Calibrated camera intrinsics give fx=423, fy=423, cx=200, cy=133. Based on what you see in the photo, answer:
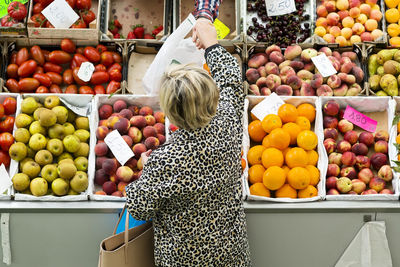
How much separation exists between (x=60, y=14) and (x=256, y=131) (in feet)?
5.39

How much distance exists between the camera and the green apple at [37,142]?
2527mm

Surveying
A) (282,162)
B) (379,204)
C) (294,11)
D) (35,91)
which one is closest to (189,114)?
(282,162)

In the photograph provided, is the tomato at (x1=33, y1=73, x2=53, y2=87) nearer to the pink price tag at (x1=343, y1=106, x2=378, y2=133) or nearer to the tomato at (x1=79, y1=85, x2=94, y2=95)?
the tomato at (x1=79, y1=85, x2=94, y2=95)

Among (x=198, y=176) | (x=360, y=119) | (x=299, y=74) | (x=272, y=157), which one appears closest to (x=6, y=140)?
(x=198, y=176)

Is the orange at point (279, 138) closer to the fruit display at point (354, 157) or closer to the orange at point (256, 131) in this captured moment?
the orange at point (256, 131)

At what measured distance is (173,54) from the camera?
8.88ft

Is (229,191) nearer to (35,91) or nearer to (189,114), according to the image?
(189,114)

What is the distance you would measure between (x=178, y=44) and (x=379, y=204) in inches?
62.2

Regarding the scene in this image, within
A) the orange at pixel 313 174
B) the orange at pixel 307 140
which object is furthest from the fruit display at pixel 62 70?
the orange at pixel 313 174

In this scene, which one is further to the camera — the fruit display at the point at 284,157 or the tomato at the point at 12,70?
the tomato at the point at 12,70

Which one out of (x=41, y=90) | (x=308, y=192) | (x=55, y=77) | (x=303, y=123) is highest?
(x=55, y=77)

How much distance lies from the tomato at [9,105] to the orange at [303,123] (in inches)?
72.1

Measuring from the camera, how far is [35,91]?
117 inches

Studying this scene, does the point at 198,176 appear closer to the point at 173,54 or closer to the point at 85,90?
the point at 173,54
